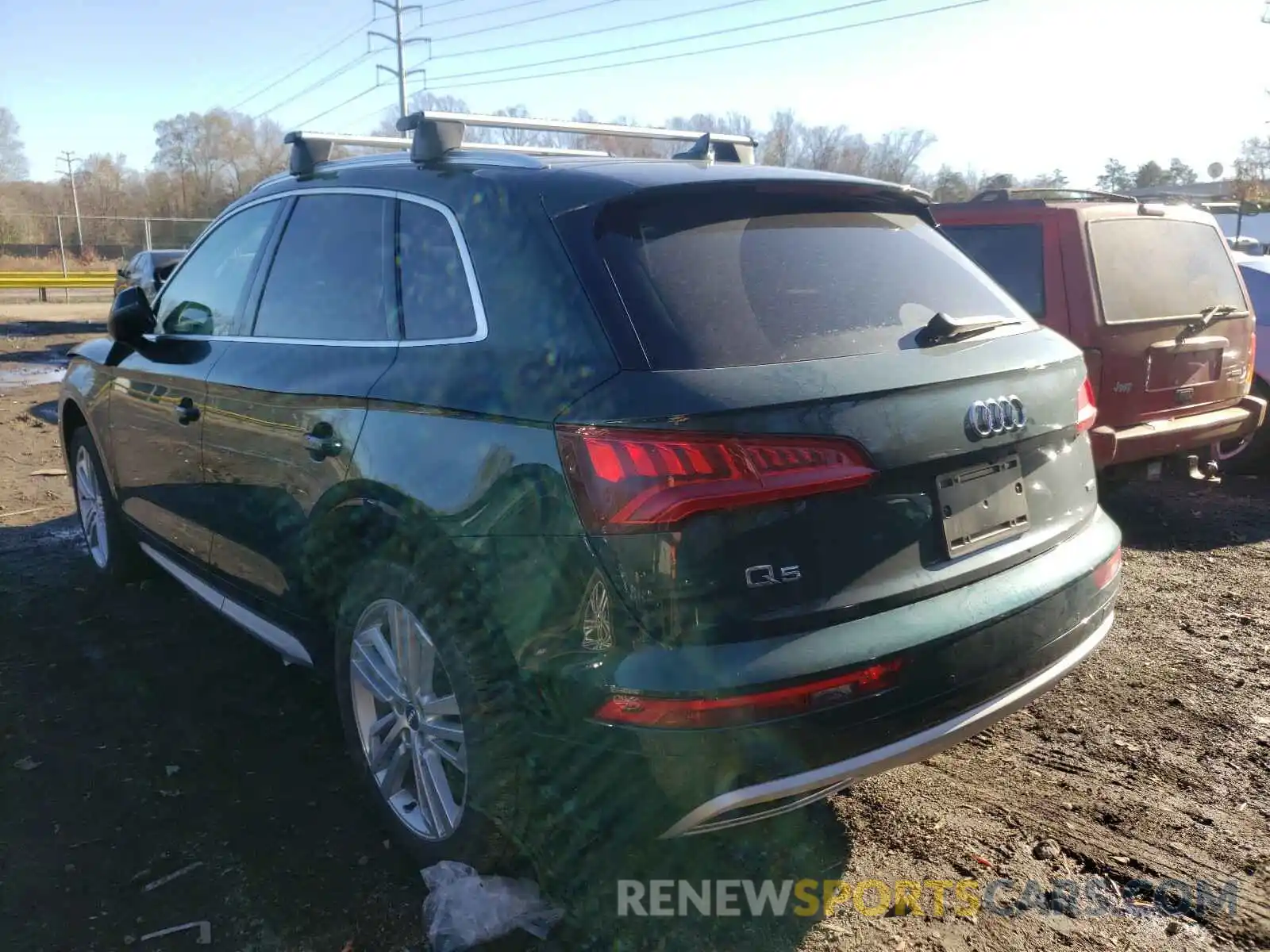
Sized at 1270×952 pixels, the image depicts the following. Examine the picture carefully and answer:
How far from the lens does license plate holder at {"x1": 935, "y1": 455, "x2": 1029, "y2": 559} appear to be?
2451 mm

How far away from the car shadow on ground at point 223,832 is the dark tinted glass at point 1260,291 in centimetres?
594

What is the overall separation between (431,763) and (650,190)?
162 centimetres

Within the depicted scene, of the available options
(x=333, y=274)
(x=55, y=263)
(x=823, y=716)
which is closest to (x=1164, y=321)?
(x=823, y=716)

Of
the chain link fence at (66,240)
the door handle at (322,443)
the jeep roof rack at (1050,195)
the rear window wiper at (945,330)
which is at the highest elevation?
the chain link fence at (66,240)

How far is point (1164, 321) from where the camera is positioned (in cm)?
546

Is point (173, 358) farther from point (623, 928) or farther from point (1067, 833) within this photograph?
point (1067, 833)

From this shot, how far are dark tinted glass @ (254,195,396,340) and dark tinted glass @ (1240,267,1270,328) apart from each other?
6439mm

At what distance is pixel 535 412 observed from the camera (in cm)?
228

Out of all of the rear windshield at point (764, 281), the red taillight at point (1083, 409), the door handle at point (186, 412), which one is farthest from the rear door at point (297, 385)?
the red taillight at point (1083, 409)

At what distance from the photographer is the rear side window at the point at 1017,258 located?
5512 mm

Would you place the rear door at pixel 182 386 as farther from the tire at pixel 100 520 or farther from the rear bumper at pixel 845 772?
the rear bumper at pixel 845 772

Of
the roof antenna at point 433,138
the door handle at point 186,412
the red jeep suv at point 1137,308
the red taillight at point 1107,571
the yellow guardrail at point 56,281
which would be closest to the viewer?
the red taillight at point 1107,571

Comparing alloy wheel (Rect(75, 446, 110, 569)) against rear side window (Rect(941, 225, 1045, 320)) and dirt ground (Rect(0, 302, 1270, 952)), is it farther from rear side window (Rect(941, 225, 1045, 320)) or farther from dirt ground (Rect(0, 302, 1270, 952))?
rear side window (Rect(941, 225, 1045, 320))

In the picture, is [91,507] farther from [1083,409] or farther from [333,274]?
[1083,409]
